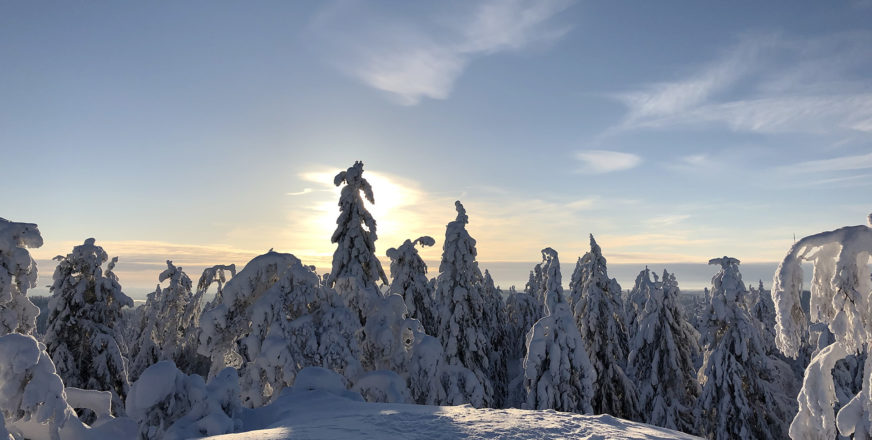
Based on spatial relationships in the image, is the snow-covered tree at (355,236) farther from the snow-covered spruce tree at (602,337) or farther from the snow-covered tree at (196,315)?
the snow-covered spruce tree at (602,337)

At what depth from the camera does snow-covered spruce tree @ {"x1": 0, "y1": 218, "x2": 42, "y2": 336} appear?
939 centimetres

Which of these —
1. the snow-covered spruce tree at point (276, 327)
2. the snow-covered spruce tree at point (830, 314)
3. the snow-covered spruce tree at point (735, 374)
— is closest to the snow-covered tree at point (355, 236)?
the snow-covered spruce tree at point (276, 327)

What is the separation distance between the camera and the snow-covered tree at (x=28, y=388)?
624 centimetres

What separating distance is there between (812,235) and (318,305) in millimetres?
11530

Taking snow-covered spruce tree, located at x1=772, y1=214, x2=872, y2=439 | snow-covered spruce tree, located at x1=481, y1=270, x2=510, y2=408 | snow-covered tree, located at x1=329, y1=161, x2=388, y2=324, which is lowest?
snow-covered spruce tree, located at x1=481, y1=270, x2=510, y2=408

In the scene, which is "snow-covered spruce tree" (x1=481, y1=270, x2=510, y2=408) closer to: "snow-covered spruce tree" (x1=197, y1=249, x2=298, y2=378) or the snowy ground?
"snow-covered spruce tree" (x1=197, y1=249, x2=298, y2=378)

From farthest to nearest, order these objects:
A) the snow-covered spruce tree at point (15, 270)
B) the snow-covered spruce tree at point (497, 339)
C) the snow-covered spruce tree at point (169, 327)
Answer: the snow-covered spruce tree at point (497, 339) → the snow-covered spruce tree at point (169, 327) → the snow-covered spruce tree at point (15, 270)

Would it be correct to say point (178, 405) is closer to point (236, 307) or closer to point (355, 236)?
point (236, 307)

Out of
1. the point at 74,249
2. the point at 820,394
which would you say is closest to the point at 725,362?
the point at 820,394

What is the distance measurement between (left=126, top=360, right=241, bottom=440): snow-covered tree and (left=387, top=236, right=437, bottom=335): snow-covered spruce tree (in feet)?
56.3

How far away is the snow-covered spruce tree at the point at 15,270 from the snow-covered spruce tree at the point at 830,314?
1212 cm

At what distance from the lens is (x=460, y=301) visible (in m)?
25.5

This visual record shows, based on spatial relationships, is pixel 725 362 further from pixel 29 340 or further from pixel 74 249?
pixel 74 249

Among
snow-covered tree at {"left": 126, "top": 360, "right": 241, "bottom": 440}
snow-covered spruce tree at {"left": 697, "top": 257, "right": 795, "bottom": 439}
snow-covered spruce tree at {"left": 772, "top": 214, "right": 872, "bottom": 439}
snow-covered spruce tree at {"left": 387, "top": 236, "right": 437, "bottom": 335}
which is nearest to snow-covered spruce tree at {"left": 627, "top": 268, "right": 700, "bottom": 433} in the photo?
snow-covered spruce tree at {"left": 697, "top": 257, "right": 795, "bottom": 439}
